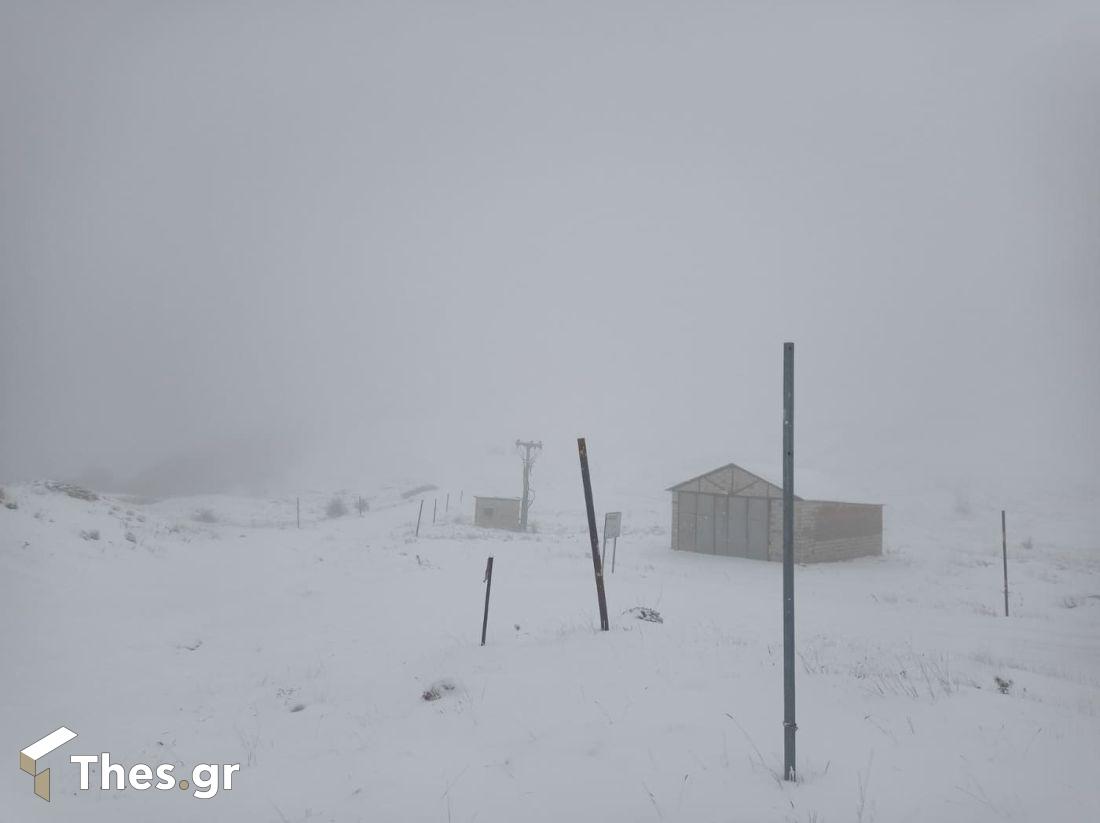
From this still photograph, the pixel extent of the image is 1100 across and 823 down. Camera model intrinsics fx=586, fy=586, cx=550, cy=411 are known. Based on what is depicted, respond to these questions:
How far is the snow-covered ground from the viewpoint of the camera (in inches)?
193

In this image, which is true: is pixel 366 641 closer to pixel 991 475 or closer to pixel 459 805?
pixel 459 805

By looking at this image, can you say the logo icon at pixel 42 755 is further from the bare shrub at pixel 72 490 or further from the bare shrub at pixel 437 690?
the bare shrub at pixel 72 490

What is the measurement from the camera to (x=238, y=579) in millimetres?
19172

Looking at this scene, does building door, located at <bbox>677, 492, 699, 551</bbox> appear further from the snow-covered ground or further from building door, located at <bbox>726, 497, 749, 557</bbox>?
the snow-covered ground

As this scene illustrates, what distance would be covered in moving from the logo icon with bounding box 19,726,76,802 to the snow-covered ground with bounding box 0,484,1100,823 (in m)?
0.15

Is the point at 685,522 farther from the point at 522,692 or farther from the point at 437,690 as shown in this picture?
the point at 522,692

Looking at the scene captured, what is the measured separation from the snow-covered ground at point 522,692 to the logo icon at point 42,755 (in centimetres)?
15

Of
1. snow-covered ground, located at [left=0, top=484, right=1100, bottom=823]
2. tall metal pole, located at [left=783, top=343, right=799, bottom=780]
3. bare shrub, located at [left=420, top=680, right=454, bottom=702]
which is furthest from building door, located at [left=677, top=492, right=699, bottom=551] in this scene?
tall metal pole, located at [left=783, top=343, right=799, bottom=780]

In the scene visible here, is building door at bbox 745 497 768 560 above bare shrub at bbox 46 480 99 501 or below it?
below

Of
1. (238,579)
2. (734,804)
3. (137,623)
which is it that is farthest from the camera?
(238,579)

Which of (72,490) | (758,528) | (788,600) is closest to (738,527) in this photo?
(758,528)

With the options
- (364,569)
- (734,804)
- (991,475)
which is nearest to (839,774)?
(734,804)

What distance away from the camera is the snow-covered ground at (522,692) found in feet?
16.1

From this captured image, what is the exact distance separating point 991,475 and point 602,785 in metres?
90.7
